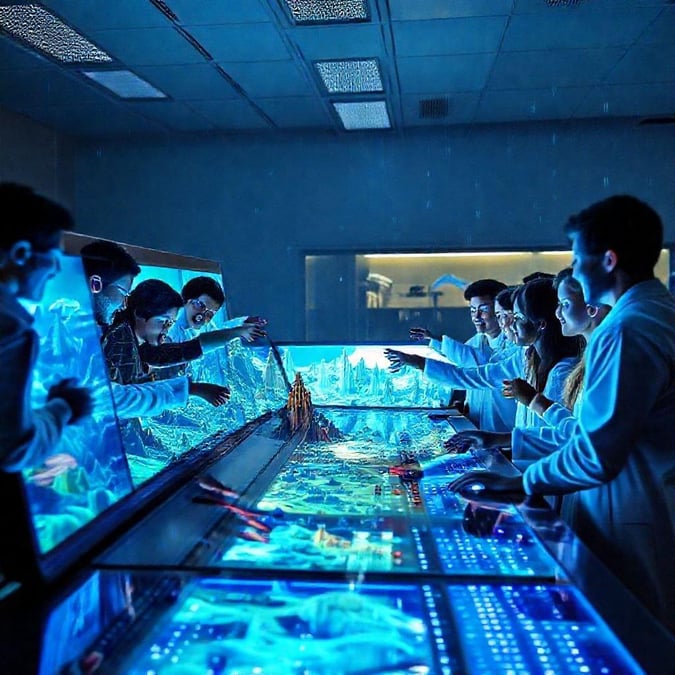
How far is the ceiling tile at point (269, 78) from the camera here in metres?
4.57

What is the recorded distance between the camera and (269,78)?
483 centimetres

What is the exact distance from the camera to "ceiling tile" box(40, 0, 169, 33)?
363cm

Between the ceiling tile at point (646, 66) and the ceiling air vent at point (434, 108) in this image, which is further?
the ceiling air vent at point (434, 108)

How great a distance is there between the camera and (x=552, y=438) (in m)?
1.92

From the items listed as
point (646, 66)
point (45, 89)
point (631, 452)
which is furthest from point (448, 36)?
point (631, 452)

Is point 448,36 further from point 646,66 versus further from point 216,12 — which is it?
point 646,66

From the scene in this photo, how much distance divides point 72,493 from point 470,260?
541 cm

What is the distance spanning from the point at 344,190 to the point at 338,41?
2.20 meters

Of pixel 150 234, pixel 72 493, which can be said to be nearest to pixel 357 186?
pixel 150 234

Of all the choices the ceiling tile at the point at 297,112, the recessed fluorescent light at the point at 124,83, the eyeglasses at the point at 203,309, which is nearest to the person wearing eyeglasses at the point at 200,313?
the eyeglasses at the point at 203,309

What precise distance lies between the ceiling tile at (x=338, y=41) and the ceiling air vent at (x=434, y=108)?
1.08 meters

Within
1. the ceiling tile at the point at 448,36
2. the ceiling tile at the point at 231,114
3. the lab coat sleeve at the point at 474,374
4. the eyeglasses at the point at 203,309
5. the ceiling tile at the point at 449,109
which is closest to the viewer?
the eyeglasses at the point at 203,309

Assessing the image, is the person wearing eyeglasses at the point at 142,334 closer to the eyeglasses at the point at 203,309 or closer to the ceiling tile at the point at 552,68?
the eyeglasses at the point at 203,309

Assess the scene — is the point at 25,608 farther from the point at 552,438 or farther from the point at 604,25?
the point at 604,25
